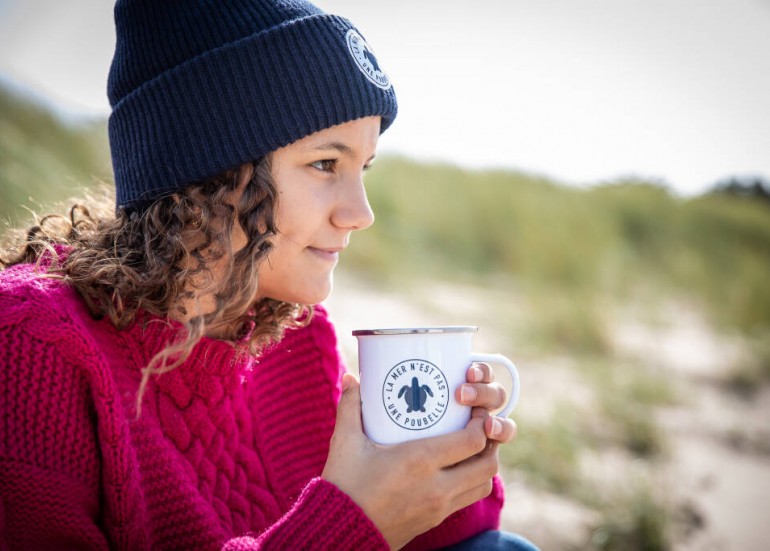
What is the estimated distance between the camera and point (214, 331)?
162 centimetres

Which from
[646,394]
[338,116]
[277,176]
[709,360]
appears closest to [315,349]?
[277,176]

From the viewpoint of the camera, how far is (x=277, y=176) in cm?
154

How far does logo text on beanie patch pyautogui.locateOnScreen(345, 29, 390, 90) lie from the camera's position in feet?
5.38

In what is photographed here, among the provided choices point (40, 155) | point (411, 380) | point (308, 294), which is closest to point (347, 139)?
point (308, 294)

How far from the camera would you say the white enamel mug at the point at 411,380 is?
3.96 ft

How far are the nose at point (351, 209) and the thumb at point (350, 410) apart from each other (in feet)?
1.44

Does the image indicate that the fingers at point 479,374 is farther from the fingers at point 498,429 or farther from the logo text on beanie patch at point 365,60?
the logo text on beanie patch at point 365,60

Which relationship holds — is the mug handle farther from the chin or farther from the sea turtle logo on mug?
the chin

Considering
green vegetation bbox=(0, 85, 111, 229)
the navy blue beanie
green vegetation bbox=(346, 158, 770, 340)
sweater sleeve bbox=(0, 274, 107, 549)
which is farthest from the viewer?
green vegetation bbox=(346, 158, 770, 340)

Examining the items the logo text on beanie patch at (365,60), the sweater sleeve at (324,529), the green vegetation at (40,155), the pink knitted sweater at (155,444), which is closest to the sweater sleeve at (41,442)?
the pink knitted sweater at (155,444)

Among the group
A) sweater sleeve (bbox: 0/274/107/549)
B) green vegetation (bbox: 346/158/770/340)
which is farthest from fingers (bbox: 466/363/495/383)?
green vegetation (bbox: 346/158/770/340)

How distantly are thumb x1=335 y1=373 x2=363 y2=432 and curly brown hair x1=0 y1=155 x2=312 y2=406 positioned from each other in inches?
14.2

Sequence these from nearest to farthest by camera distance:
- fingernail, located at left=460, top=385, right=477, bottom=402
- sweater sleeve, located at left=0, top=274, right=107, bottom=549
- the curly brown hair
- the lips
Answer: sweater sleeve, located at left=0, top=274, right=107, bottom=549 < fingernail, located at left=460, top=385, right=477, bottom=402 < the curly brown hair < the lips

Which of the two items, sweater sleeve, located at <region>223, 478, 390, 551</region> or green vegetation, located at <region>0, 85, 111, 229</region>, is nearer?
sweater sleeve, located at <region>223, 478, 390, 551</region>
